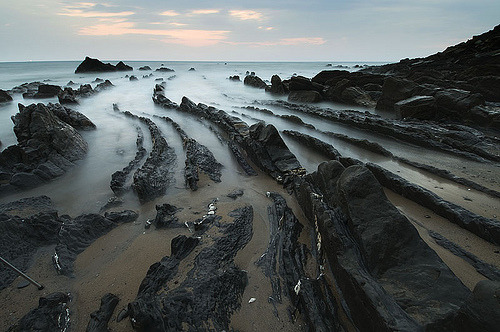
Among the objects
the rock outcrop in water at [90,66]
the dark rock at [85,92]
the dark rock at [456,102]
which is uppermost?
the rock outcrop in water at [90,66]

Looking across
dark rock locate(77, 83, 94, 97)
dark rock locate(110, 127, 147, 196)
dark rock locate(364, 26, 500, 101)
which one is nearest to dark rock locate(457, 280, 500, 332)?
dark rock locate(110, 127, 147, 196)

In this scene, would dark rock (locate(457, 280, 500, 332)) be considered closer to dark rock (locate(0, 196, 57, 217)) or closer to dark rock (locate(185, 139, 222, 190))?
dark rock (locate(185, 139, 222, 190))

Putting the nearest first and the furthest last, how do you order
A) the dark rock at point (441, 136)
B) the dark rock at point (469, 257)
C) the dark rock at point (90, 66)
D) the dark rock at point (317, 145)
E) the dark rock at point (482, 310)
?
the dark rock at point (482, 310)
the dark rock at point (469, 257)
the dark rock at point (441, 136)
the dark rock at point (317, 145)
the dark rock at point (90, 66)

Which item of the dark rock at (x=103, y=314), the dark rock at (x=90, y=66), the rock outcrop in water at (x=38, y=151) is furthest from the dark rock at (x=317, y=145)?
the dark rock at (x=90, y=66)

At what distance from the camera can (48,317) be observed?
283 cm

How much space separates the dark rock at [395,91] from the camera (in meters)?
12.9

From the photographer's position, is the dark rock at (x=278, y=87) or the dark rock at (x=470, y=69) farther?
the dark rock at (x=278, y=87)

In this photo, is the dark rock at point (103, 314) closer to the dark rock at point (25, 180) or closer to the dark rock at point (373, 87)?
the dark rock at point (25, 180)

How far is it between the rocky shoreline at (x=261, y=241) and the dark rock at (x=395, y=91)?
16.6 feet

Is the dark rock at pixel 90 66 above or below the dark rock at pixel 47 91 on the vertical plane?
above

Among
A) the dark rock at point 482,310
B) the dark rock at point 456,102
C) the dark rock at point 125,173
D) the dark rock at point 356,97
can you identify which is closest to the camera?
the dark rock at point 482,310

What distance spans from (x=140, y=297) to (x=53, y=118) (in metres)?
Result: 8.50

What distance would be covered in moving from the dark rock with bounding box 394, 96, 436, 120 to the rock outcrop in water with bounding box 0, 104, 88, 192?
1209 cm

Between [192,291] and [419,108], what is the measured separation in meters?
11.3
